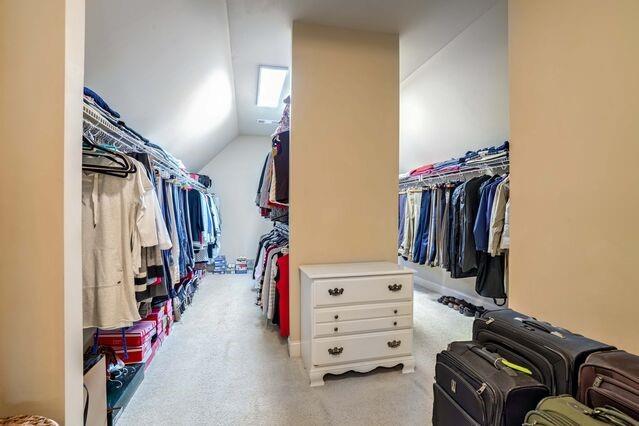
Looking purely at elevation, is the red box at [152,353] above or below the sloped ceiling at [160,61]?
below

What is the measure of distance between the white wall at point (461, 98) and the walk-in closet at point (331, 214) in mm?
24

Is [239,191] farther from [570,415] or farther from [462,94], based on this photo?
[570,415]

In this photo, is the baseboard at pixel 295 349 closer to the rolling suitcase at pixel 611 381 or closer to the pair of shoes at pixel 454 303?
the rolling suitcase at pixel 611 381

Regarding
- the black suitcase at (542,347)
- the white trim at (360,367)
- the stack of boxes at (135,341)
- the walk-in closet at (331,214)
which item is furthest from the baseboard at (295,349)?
the black suitcase at (542,347)

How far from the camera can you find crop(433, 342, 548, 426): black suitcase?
79cm

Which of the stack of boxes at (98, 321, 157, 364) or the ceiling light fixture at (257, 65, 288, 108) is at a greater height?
Answer: the ceiling light fixture at (257, 65, 288, 108)

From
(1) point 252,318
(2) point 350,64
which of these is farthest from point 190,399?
(2) point 350,64

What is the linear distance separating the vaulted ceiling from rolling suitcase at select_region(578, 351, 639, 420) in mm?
2316

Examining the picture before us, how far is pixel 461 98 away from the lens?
311 centimetres

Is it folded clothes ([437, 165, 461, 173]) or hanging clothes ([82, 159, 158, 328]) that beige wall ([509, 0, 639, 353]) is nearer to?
hanging clothes ([82, 159, 158, 328])

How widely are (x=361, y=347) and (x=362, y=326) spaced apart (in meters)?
0.14

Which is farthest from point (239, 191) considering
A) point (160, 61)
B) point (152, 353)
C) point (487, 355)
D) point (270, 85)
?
point (487, 355)

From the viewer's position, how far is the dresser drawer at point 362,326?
→ 6.17 feet

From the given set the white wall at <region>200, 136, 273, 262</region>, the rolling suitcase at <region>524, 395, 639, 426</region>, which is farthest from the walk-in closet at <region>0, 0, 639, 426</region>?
the white wall at <region>200, 136, 273, 262</region>
